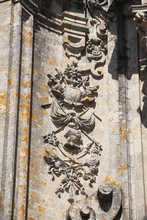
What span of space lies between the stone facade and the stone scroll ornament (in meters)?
0.02

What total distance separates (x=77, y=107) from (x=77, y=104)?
54 millimetres

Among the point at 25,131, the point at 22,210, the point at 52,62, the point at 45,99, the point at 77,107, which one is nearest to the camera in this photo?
the point at 22,210

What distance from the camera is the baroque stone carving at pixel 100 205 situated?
1502 centimetres

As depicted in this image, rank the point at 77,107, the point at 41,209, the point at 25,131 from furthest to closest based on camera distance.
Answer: the point at 77,107 < the point at 25,131 < the point at 41,209

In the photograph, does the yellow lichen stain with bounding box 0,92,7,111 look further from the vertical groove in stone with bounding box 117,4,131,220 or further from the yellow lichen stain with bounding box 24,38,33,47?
the vertical groove in stone with bounding box 117,4,131,220

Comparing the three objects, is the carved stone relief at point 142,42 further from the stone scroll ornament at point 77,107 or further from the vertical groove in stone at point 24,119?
the vertical groove in stone at point 24,119

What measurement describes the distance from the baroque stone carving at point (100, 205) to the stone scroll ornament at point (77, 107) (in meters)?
0.26

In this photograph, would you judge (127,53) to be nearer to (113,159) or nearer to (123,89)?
(123,89)

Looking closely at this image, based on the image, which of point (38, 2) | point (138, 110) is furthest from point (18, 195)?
point (38, 2)

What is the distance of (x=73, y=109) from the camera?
16.2 metres

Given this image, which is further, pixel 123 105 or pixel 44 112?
pixel 123 105

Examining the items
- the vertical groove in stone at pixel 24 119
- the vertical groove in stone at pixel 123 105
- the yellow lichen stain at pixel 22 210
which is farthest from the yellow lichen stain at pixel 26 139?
the vertical groove in stone at pixel 123 105

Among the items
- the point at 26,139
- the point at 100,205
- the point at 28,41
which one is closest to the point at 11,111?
the point at 26,139

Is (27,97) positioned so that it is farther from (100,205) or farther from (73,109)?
(100,205)
